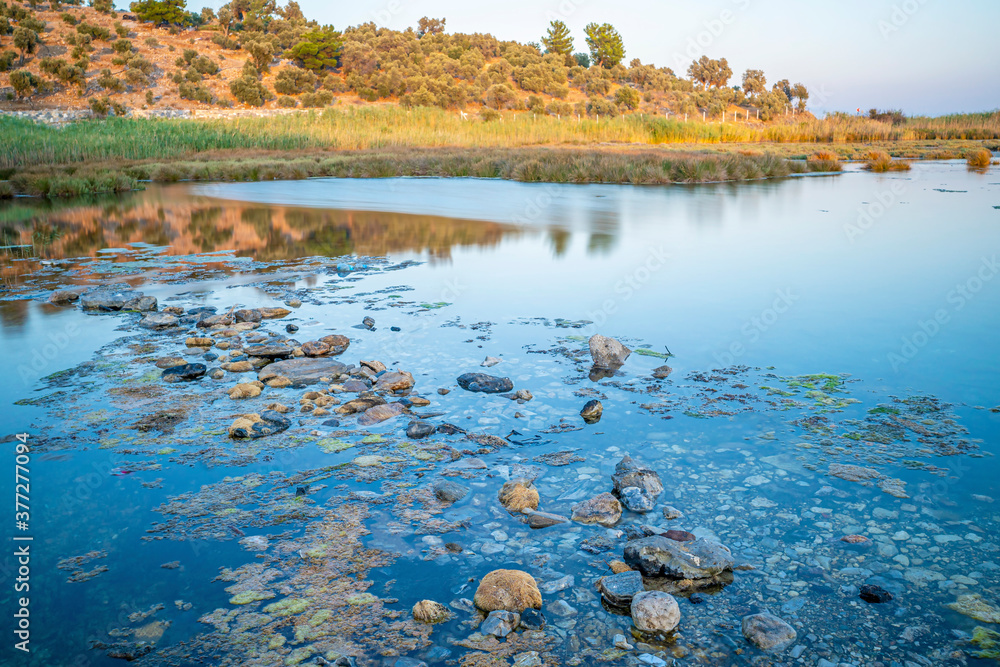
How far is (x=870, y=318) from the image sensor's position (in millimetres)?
6316

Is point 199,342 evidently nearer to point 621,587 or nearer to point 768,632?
point 621,587

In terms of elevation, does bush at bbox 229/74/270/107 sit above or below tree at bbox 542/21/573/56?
below

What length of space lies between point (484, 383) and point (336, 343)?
4.51ft

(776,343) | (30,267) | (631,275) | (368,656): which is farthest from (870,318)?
(30,267)

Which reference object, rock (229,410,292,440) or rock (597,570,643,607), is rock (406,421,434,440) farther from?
rock (597,570,643,607)

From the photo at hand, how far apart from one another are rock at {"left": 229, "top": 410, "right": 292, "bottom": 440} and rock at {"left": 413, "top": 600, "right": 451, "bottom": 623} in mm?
A: 1816

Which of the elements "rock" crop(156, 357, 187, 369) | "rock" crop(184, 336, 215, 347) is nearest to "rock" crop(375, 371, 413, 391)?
"rock" crop(156, 357, 187, 369)

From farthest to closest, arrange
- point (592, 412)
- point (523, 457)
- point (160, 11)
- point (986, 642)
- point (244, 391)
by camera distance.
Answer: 1. point (160, 11)
2. point (244, 391)
3. point (592, 412)
4. point (523, 457)
5. point (986, 642)

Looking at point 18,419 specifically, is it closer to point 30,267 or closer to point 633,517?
point 633,517

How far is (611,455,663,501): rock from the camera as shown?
3.22 meters

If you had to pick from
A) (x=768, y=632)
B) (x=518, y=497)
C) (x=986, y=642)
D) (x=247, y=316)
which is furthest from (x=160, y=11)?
(x=986, y=642)

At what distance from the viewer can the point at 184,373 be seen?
15.6 ft

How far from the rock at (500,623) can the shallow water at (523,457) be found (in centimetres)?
4

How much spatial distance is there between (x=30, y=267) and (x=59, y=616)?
316 inches
